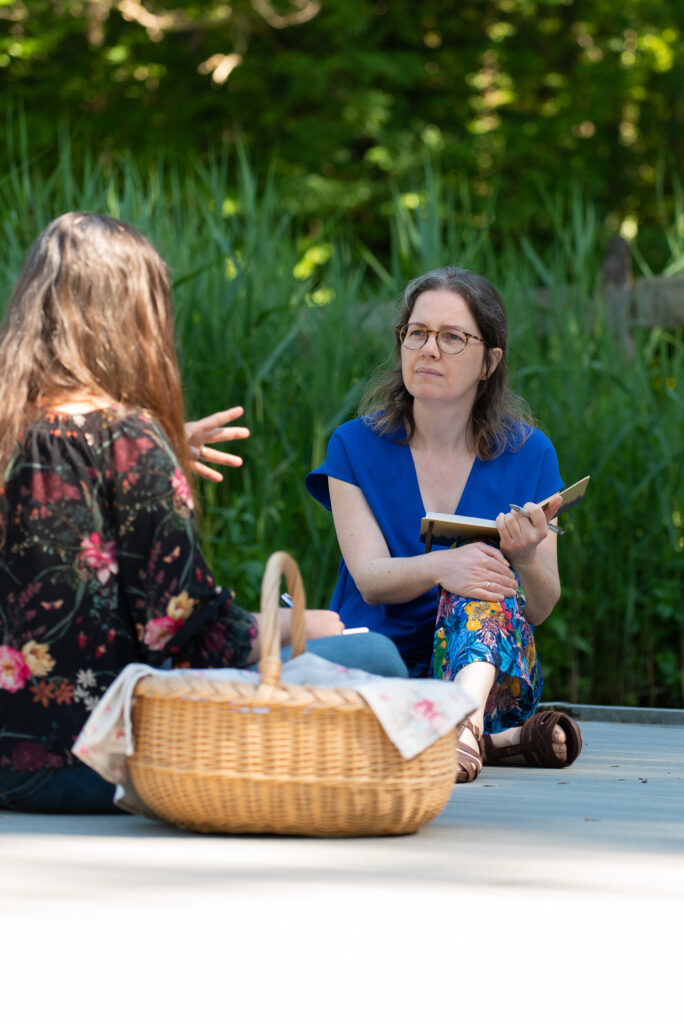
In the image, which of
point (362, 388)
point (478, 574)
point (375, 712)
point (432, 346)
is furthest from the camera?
point (362, 388)

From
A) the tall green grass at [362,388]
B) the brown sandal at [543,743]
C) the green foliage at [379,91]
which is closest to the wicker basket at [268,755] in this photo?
the brown sandal at [543,743]

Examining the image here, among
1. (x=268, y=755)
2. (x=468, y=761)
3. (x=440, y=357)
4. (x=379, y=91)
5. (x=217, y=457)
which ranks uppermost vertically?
(x=379, y=91)

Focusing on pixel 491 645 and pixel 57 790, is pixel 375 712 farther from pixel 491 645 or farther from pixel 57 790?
pixel 491 645

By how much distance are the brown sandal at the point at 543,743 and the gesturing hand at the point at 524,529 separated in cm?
34

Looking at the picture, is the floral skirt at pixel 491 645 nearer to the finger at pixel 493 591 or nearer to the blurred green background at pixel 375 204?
the finger at pixel 493 591

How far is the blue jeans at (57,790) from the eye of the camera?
7.04ft

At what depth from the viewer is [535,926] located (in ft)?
4.89

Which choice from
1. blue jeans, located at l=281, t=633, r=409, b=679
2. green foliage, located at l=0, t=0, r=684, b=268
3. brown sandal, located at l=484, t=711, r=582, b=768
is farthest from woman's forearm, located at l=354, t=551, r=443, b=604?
green foliage, located at l=0, t=0, r=684, b=268

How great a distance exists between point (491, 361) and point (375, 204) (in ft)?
30.5

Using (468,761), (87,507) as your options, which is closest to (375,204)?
(468,761)

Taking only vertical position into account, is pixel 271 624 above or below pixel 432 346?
below

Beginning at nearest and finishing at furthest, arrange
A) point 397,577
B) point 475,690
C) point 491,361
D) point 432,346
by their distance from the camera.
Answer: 1. point 475,690
2. point 397,577
3. point 432,346
4. point 491,361

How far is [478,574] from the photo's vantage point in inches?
110

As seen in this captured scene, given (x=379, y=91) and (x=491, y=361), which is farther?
(x=379, y=91)
